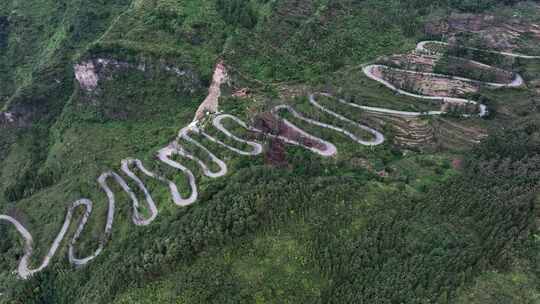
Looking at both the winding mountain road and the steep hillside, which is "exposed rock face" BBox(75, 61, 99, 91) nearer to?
the steep hillside

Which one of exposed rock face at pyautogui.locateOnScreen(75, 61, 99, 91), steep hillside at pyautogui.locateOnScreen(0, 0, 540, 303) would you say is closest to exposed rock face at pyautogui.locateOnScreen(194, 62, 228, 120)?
steep hillside at pyautogui.locateOnScreen(0, 0, 540, 303)

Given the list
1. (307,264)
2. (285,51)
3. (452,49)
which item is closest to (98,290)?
(307,264)

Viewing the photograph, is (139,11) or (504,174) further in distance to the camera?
(139,11)

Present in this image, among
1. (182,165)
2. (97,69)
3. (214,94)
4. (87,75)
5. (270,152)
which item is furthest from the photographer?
(87,75)

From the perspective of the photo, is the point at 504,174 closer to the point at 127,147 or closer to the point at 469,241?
the point at 469,241

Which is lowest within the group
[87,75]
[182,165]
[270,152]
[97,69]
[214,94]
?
[182,165]

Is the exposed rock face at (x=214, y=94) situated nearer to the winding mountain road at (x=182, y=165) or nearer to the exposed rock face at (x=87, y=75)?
the winding mountain road at (x=182, y=165)

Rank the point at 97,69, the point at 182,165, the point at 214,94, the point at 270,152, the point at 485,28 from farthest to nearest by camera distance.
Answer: the point at 485,28, the point at 97,69, the point at 214,94, the point at 182,165, the point at 270,152

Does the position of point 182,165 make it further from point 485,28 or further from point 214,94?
point 485,28

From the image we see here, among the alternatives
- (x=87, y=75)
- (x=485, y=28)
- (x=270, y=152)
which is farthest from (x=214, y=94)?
(x=485, y=28)
